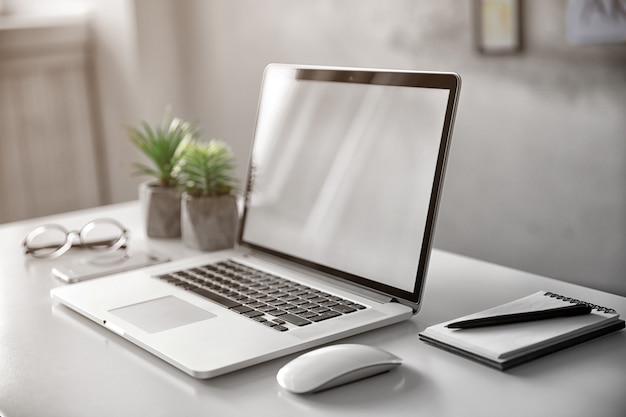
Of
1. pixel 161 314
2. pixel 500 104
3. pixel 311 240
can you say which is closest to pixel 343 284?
pixel 311 240

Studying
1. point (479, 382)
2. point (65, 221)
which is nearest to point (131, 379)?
point (479, 382)

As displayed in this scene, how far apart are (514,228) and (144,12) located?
1.63 m

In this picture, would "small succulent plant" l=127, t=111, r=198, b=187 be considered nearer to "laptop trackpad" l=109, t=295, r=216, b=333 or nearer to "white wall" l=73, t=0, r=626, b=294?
"laptop trackpad" l=109, t=295, r=216, b=333

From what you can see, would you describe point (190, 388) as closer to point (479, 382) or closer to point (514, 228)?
point (479, 382)

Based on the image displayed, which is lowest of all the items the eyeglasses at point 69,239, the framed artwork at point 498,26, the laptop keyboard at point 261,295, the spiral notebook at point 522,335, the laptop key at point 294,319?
the spiral notebook at point 522,335

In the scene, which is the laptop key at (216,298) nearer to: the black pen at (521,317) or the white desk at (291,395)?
the white desk at (291,395)

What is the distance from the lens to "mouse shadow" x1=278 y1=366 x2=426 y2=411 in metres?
0.81

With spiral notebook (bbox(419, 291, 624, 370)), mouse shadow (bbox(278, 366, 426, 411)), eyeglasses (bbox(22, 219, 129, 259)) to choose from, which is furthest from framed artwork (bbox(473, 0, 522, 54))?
mouse shadow (bbox(278, 366, 426, 411))

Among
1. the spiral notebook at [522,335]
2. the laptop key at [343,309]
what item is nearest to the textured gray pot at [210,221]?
the laptop key at [343,309]

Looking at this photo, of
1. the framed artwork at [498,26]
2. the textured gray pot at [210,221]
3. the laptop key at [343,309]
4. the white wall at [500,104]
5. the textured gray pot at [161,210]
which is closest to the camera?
the laptop key at [343,309]

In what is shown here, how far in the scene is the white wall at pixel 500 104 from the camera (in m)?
2.10

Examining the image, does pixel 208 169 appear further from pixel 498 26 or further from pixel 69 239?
pixel 498 26

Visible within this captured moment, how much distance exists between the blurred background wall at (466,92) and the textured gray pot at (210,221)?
3.65 feet

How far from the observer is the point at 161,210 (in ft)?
A: 4.93
